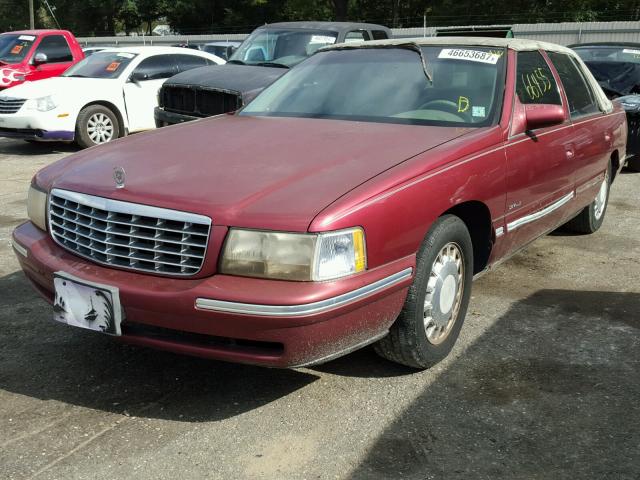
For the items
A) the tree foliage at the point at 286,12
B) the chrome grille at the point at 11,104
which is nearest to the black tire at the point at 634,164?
the chrome grille at the point at 11,104

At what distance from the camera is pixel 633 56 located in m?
9.58

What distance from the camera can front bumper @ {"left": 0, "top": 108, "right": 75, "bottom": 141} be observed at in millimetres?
9695

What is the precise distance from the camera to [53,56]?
1312cm

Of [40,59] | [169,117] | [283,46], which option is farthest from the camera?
[40,59]

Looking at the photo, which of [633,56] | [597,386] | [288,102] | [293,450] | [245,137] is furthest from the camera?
[633,56]

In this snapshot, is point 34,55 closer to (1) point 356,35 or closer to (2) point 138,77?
(2) point 138,77

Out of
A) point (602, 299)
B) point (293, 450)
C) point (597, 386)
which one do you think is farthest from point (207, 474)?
point (602, 299)

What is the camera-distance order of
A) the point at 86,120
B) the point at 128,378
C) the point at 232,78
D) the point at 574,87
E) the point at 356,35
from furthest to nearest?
the point at 86,120 < the point at 356,35 < the point at 232,78 < the point at 574,87 < the point at 128,378

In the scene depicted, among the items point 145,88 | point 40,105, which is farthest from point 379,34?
point 40,105

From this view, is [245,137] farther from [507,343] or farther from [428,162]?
[507,343]

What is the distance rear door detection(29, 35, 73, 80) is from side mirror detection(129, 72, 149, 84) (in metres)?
3.14

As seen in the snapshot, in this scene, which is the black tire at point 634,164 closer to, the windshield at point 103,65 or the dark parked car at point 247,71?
the dark parked car at point 247,71

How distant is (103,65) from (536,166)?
8.28 metres

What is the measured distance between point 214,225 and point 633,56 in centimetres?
854
